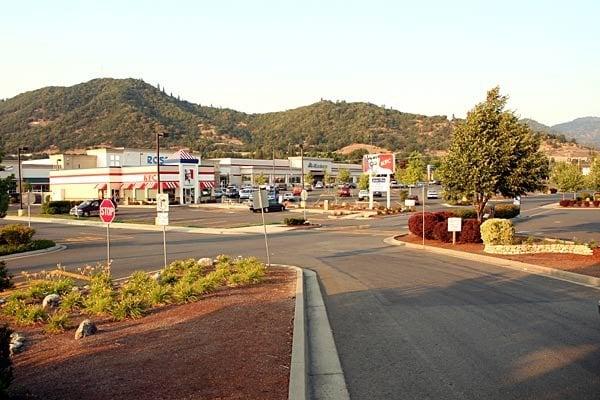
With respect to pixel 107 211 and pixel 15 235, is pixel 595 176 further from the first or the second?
pixel 107 211

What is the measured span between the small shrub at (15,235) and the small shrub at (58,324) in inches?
697

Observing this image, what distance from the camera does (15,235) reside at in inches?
1020

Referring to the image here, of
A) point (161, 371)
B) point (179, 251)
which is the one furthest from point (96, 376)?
point (179, 251)

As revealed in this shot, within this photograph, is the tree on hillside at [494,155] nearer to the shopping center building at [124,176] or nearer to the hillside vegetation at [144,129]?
the shopping center building at [124,176]

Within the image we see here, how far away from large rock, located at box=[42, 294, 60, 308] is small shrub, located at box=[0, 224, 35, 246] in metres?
15.1

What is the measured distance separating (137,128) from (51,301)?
152385 millimetres

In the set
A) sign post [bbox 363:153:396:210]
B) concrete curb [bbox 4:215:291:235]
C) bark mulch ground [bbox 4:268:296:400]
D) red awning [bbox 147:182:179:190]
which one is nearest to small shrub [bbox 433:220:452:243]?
concrete curb [bbox 4:215:291:235]

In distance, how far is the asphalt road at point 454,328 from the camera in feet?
22.1

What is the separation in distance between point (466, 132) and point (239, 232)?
16563 mm

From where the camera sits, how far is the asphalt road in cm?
675

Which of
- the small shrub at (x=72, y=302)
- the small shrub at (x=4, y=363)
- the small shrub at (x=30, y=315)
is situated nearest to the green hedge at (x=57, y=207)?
the small shrub at (x=72, y=302)

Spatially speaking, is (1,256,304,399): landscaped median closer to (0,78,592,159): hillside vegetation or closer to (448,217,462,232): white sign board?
(448,217,462,232): white sign board

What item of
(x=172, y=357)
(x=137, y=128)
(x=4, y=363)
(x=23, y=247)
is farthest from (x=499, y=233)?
(x=137, y=128)

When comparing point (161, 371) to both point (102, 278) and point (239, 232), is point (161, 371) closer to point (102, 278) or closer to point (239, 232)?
point (102, 278)
